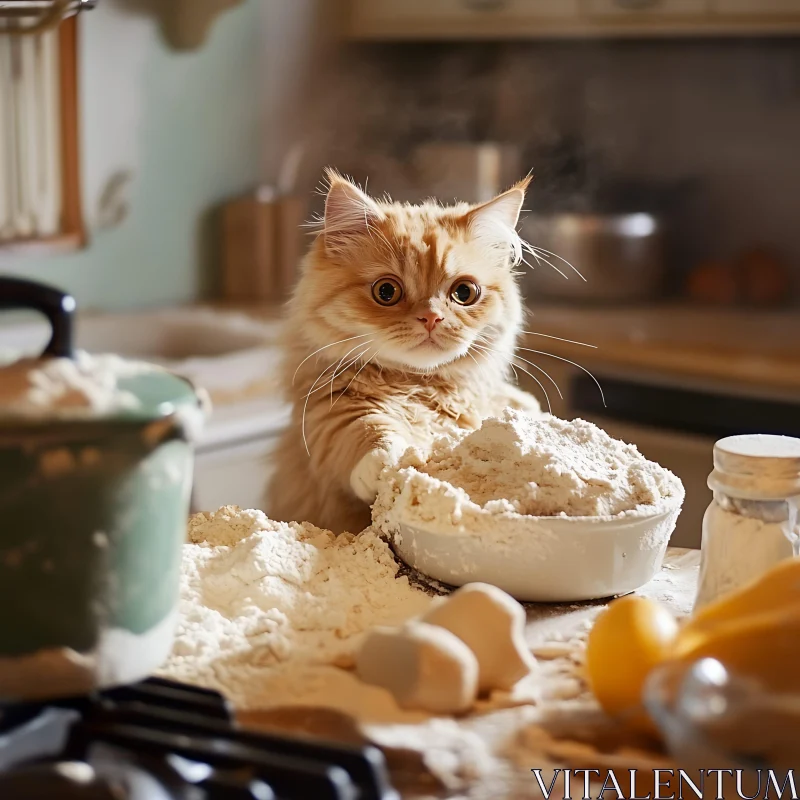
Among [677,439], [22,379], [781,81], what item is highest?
[781,81]

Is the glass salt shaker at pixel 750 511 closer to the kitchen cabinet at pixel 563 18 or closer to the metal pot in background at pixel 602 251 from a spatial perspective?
the metal pot in background at pixel 602 251

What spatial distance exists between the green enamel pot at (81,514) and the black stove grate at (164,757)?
0.02m

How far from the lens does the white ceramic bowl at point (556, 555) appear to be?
0.77 meters

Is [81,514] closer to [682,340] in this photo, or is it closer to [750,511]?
[750,511]

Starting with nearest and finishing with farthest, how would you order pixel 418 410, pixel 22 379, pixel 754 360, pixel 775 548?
1. pixel 22 379
2. pixel 775 548
3. pixel 418 410
4. pixel 754 360

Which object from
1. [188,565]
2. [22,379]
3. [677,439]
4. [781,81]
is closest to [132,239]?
[677,439]

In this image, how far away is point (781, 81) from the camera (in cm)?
283

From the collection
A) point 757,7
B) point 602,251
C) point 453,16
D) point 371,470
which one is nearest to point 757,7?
point 757,7

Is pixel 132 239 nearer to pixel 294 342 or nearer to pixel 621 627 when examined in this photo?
pixel 294 342

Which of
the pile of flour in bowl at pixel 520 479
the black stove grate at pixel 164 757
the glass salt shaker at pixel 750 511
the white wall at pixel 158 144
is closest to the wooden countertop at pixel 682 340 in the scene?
Result: the white wall at pixel 158 144

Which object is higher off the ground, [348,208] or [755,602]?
[348,208]

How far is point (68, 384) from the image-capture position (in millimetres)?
570

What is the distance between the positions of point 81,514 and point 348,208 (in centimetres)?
61

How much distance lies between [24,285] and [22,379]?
0.21 ft
